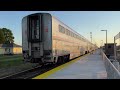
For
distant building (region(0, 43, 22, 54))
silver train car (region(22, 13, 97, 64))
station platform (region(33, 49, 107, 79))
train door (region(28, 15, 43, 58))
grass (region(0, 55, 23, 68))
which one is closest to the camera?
station platform (region(33, 49, 107, 79))

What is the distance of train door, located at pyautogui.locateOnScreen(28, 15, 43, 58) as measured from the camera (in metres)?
19.8

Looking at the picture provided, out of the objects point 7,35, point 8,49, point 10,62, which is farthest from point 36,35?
point 7,35

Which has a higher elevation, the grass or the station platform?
the station platform

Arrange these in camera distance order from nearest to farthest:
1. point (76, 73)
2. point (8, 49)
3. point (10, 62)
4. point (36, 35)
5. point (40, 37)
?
1. point (76, 73)
2. point (40, 37)
3. point (36, 35)
4. point (10, 62)
5. point (8, 49)

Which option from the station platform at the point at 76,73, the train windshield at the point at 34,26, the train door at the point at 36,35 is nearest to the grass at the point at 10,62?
the train door at the point at 36,35

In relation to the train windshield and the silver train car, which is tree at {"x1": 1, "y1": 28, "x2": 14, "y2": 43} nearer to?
the silver train car

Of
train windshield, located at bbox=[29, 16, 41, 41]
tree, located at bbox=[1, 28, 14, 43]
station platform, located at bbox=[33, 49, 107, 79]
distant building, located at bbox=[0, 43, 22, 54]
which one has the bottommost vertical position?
station platform, located at bbox=[33, 49, 107, 79]

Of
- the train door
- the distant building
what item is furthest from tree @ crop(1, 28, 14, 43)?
the train door

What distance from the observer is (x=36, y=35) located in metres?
20.3

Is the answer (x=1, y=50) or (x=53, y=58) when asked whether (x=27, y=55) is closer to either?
(x=53, y=58)

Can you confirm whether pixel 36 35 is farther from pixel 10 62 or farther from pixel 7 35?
pixel 7 35

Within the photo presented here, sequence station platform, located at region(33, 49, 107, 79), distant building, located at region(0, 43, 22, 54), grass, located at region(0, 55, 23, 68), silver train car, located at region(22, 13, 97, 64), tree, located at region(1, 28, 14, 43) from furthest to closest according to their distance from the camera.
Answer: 1. tree, located at region(1, 28, 14, 43)
2. distant building, located at region(0, 43, 22, 54)
3. grass, located at region(0, 55, 23, 68)
4. silver train car, located at region(22, 13, 97, 64)
5. station platform, located at region(33, 49, 107, 79)
